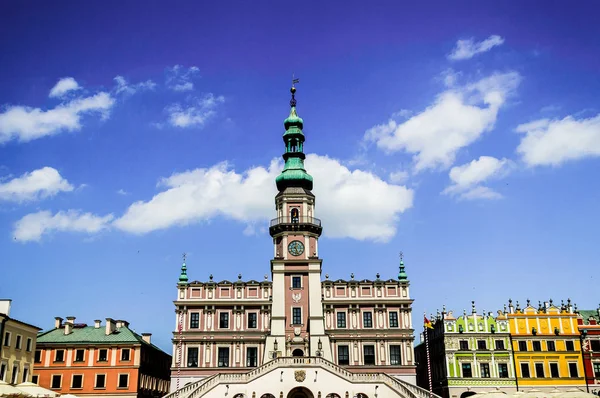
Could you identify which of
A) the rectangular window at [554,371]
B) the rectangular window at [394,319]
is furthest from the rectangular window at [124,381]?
the rectangular window at [554,371]

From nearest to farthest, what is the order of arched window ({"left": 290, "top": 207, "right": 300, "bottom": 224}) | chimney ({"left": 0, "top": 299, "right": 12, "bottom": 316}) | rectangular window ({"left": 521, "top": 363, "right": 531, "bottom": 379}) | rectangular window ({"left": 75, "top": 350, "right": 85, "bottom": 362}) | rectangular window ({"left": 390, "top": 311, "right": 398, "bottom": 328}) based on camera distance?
chimney ({"left": 0, "top": 299, "right": 12, "bottom": 316}), rectangular window ({"left": 75, "top": 350, "right": 85, "bottom": 362}), rectangular window ({"left": 390, "top": 311, "right": 398, "bottom": 328}), rectangular window ({"left": 521, "top": 363, "right": 531, "bottom": 379}), arched window ({"left": 290, "top": 207, "right": 300, "bottom": 224})

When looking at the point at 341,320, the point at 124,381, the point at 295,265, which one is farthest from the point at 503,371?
the point at 124,381

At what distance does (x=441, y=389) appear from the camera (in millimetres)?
73000

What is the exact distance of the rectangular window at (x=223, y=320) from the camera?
67125mm

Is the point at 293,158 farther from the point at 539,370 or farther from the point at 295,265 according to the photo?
the point at 539,370

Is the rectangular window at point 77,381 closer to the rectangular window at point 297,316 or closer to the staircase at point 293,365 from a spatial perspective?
the staircase at point 293,365

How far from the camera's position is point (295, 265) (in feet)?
223

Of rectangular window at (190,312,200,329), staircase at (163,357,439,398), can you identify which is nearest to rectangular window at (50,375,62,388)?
rectangular window at (190,312,200,329)

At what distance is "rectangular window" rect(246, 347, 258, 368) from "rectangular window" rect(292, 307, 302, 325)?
539 centimetres

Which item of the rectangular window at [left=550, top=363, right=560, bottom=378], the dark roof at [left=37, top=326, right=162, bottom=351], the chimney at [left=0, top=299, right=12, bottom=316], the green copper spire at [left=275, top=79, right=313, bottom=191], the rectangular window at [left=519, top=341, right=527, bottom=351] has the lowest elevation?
the rectangular window at [left=550, top=363, right=560, bottom=378]

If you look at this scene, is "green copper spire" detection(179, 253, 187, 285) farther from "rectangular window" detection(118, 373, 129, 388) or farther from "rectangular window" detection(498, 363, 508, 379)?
"rectangular window" detection(498, 363, 508, 379)

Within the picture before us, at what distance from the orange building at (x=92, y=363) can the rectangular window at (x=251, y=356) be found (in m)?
12.2

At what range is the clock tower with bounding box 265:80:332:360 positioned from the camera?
64438 mm

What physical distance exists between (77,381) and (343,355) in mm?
29434
